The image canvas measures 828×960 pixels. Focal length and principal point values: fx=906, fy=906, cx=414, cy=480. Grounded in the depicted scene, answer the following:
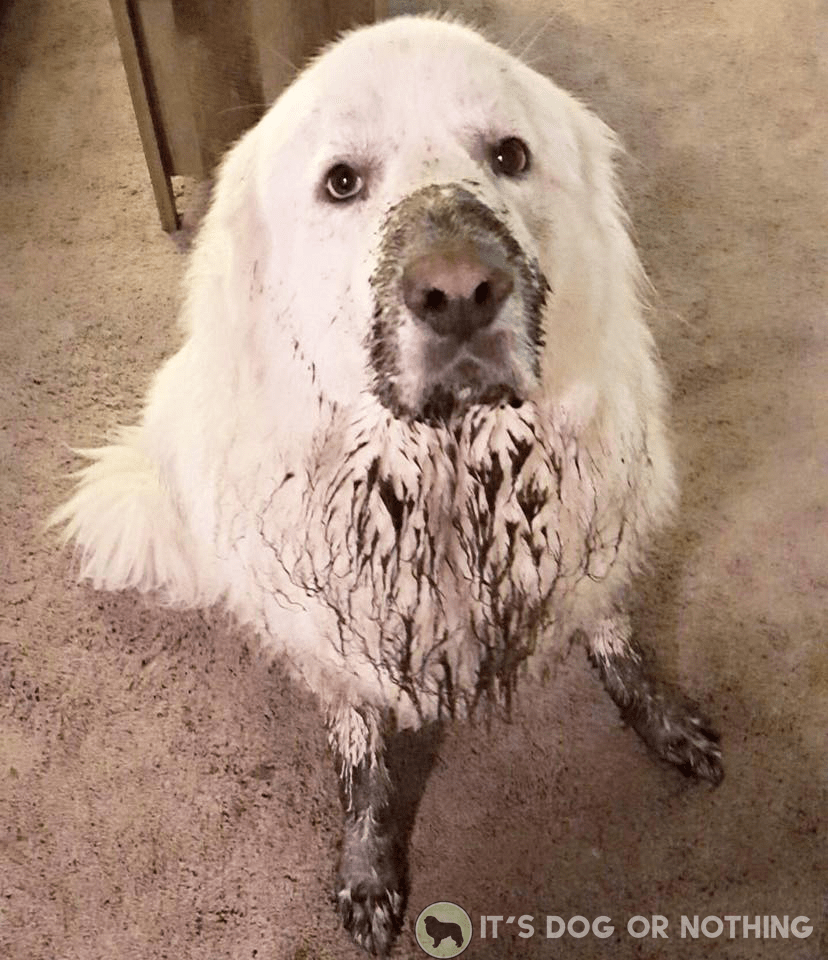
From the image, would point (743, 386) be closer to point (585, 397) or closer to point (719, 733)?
point (719, 733)

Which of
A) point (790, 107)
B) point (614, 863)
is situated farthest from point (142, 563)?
point (790, 107)

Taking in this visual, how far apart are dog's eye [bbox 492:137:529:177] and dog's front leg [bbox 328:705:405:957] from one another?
71cm

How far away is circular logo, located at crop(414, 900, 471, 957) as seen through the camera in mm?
1185

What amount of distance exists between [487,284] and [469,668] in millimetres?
548

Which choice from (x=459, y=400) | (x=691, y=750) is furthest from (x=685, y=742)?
(x=459, y=400)

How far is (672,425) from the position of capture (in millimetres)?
1579

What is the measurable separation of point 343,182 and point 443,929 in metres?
0.94

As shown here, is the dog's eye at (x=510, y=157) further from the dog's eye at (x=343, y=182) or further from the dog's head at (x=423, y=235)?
the dog's eye at (x=343, y=182)

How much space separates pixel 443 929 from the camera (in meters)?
1.20

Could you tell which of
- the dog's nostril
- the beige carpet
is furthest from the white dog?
the beige carpet

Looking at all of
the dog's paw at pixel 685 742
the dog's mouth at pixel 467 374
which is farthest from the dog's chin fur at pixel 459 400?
the dog's paw at pixel 685 742

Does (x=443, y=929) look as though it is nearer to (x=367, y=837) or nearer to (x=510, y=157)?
(x=367, y=837)

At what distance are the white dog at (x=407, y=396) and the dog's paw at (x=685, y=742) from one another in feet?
0.57

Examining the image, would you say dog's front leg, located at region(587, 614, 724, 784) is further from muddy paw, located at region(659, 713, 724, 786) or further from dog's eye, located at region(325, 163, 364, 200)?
dog's eye, located at region(325, 163, 364, 200)
